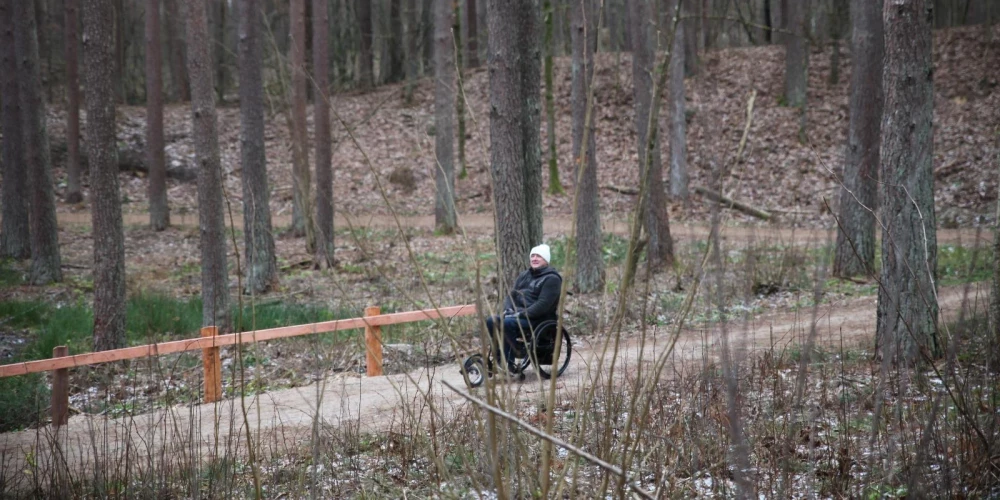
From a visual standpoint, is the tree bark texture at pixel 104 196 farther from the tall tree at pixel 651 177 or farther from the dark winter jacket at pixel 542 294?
the tall tree at pixel 651 177

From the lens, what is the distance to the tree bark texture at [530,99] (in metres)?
10.8

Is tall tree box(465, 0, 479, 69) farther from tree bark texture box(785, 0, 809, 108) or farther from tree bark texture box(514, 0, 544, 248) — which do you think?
tree bark texture box(514, 0, 544, 248)

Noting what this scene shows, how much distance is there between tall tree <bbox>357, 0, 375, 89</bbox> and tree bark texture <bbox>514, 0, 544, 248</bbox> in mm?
28994

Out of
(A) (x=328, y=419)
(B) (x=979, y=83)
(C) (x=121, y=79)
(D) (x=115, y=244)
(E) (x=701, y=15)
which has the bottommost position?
(A) (x=328, y=419)

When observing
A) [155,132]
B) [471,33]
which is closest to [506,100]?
[155,132]

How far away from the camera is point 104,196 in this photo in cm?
995

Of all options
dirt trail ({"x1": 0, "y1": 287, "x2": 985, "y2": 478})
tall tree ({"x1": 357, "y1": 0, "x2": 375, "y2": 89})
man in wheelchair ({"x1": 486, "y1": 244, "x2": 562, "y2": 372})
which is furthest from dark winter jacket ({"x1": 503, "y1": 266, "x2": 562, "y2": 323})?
tall tree ({"x1": 357, "y1": 0, "x2": 375, "y2": 89})

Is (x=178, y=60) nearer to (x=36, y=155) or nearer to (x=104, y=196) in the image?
(x=36, y=155)

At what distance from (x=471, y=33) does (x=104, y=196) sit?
1176 inches

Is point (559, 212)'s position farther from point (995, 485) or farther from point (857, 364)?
point (995, 485)

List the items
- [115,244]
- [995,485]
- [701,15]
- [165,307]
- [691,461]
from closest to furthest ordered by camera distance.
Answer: [701,15] → [995,485] → [691,461] → [115,244] → [165,307]

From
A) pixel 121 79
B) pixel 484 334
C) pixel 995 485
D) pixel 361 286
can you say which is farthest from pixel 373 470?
pixel 121 79

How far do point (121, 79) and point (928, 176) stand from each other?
121 ft

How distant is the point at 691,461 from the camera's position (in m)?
4.80
